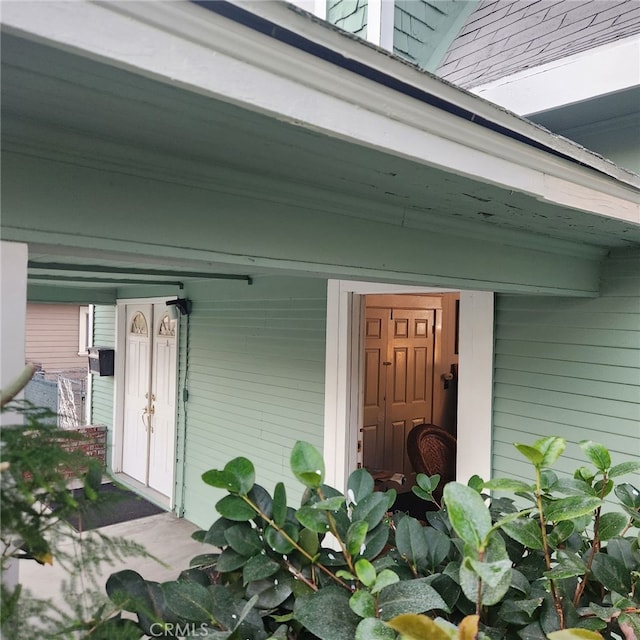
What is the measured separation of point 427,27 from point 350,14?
511 mm

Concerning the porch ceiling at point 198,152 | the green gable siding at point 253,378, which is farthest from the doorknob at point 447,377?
the porch ceiling at point 198,152

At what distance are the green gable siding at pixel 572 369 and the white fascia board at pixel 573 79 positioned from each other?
0.73 m

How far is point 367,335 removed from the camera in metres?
4.75

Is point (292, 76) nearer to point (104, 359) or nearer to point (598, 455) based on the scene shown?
point (598, 455)

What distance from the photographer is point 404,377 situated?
5145mm

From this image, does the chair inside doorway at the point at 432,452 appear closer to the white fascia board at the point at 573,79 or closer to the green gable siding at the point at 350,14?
the white fascia board at the point at 573,79

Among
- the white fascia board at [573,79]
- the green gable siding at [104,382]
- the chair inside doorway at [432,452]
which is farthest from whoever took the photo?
the green gable siding at [104,382]

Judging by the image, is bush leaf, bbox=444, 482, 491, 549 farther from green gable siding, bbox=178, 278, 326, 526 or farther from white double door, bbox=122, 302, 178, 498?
white double door, bbox=122, 302, 178, 498

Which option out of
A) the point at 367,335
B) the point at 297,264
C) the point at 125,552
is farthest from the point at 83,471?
the point at 367,335

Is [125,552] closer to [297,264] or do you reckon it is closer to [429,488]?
[297,264]

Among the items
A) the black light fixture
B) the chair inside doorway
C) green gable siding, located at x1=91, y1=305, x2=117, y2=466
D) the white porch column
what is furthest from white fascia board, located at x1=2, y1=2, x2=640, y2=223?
green gable siding, located at x1=91, y1=305, x2=117, y2=466

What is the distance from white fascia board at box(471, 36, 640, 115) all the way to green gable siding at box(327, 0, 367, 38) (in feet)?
3.30

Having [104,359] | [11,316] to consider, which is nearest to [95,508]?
[11,316]

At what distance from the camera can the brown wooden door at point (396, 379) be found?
4828mm
